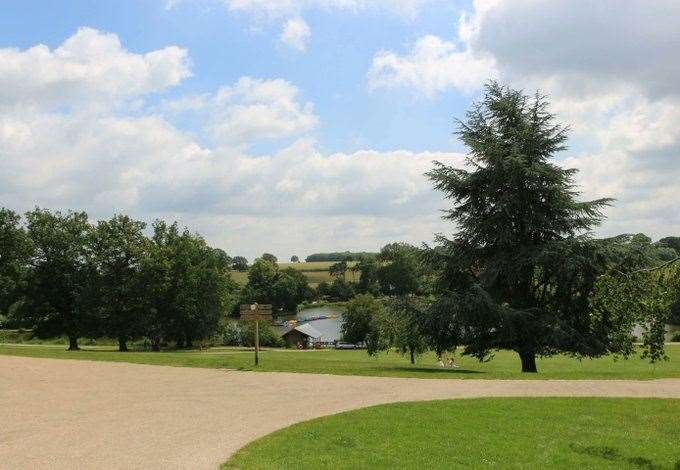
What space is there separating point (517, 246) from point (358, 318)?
34441 mm

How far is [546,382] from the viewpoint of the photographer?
18.1 metres

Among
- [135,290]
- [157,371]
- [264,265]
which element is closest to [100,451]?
[157,371]

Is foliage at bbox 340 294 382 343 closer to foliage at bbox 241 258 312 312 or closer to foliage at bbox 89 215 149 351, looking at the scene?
foliage at bbox 89 215 149 351

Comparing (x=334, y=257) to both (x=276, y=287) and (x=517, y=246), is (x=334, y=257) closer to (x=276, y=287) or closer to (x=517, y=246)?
(x=276, y=287)

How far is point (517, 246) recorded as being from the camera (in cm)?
2577

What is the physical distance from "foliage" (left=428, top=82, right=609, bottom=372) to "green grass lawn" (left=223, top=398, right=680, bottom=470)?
33.5 feet

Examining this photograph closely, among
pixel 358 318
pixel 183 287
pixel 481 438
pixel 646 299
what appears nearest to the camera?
pixel 646 299

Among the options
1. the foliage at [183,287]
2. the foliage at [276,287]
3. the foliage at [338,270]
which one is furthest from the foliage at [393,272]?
the foliage at [183,287]

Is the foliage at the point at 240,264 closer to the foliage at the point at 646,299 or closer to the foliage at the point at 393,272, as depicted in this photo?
the foliage at the point at 393,272

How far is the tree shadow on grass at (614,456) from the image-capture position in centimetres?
938

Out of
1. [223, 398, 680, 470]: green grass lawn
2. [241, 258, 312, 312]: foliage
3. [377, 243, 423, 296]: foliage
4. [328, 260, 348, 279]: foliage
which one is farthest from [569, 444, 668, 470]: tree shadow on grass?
[328, 260, 348, 279]: foliage

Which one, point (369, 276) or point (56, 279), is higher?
point (369, 276)

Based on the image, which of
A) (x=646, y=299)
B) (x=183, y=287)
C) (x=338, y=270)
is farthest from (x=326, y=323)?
(x=646, y=299)

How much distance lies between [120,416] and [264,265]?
10381 cm
